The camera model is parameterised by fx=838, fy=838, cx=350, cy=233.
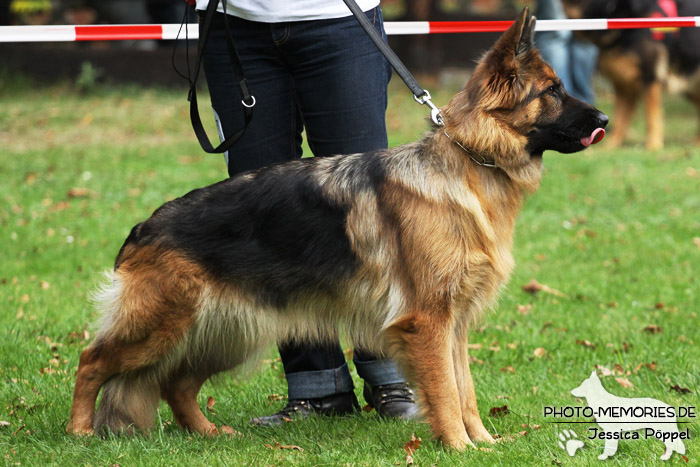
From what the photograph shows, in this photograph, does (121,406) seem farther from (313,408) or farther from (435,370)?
(435,370)

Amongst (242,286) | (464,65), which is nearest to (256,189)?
(242,286)

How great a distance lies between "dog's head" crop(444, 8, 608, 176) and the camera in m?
3.61

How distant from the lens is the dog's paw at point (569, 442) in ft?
11.6

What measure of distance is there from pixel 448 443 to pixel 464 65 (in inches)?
621

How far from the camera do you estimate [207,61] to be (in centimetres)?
423

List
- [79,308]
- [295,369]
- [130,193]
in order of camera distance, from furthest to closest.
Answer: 1. [130,193]
2. [79,308]
3. [295,369]

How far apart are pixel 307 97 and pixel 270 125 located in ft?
0.80

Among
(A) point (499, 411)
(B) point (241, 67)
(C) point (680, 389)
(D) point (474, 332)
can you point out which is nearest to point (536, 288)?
(D) point (474, 332)

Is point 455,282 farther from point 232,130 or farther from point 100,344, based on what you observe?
point 100,344

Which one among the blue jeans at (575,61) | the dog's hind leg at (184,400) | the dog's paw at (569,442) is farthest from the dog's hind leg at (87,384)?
the blue jeans at (575,61)

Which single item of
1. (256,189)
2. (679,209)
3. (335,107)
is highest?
(335,107)

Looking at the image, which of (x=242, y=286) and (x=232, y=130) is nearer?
(x=242, y=286)

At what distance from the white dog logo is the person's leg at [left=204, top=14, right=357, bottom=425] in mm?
1337

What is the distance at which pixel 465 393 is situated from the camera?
394 cm
